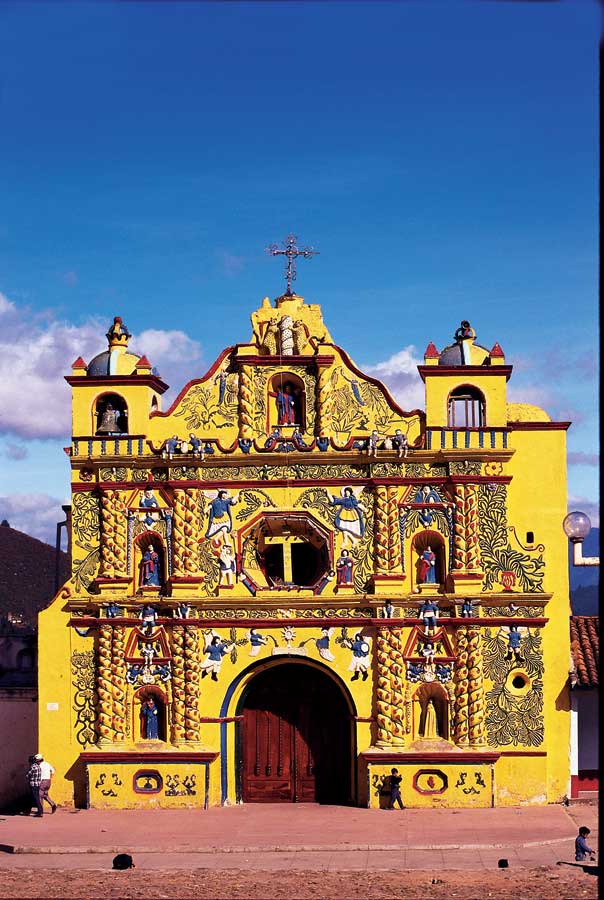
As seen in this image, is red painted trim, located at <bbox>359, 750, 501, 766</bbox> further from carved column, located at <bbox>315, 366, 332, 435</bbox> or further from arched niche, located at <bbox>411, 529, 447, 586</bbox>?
carved column, located at <bbox>315, 366, 332, 435</bbox>

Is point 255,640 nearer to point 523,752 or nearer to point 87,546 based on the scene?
point 87,546

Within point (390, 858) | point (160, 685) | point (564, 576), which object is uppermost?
point (564, 576)

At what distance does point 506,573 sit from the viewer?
3712 cm

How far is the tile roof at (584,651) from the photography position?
3741cm

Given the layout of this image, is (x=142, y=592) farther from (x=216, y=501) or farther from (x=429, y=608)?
(x=429, y=608)

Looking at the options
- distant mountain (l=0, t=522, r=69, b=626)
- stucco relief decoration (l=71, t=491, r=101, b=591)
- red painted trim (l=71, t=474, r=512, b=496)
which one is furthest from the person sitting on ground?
distant mountain (l=0, t=522, r=69, b=626)

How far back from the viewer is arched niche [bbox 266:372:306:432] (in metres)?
38.0

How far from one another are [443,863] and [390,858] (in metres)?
1.09

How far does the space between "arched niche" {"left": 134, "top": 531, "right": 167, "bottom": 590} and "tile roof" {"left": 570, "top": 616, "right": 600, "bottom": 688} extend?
9.83 m

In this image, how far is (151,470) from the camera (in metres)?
38.0

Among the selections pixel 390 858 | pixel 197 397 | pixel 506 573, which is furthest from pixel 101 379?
pixel 390 858

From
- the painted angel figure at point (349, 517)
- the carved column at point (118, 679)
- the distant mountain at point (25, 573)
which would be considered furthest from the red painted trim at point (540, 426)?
the distant mountain at point (25, 573)

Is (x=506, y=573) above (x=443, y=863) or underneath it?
above

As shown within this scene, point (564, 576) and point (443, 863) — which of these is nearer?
point (443, 863)
